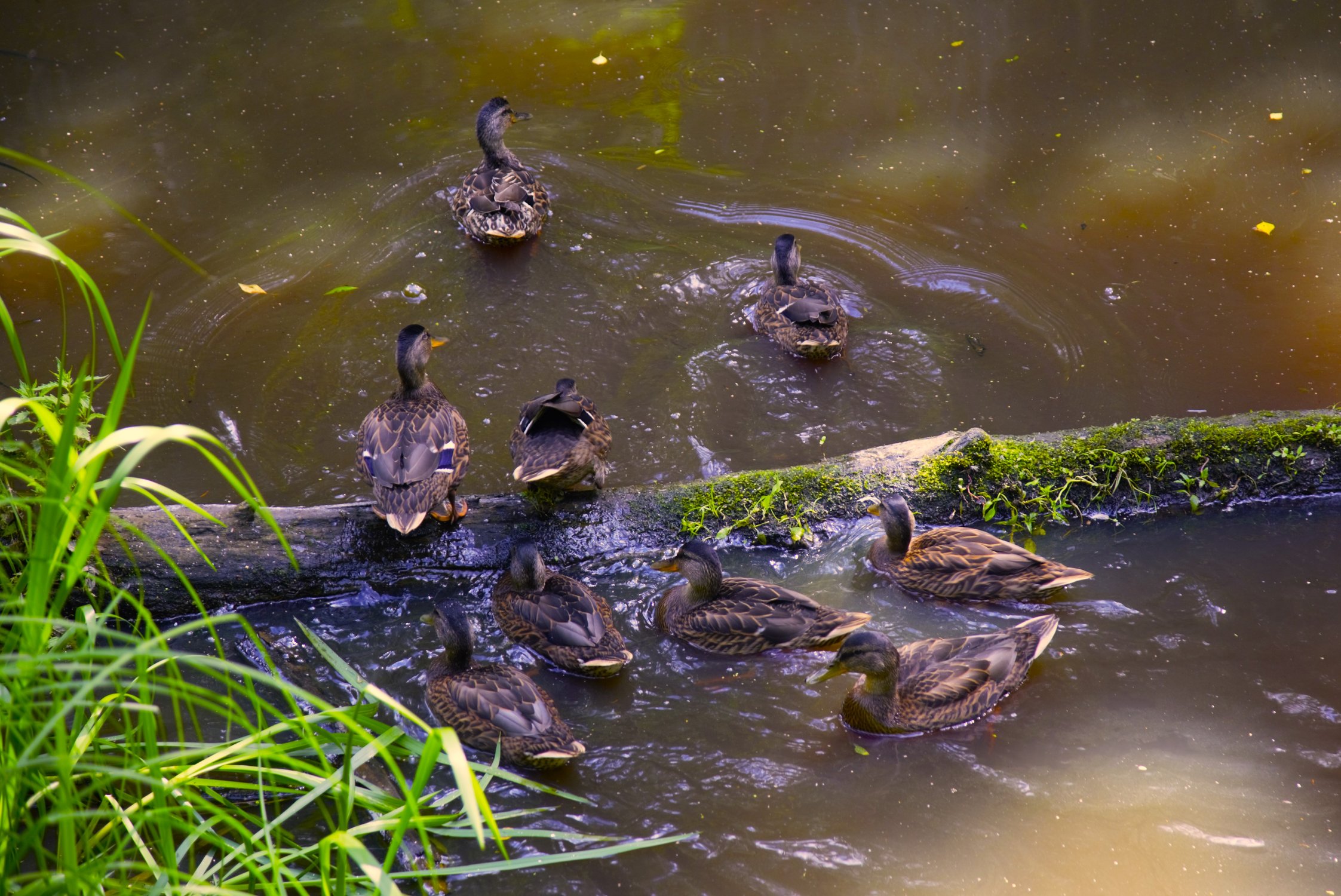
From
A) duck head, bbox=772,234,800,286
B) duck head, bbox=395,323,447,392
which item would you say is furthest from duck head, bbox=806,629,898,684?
duck head, bbox=772,234,800,286

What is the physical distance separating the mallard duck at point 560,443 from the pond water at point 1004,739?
60 centimetres

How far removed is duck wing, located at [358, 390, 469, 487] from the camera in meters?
4.95

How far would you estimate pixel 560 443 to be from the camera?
5.10 metres

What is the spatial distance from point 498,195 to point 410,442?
3.00m

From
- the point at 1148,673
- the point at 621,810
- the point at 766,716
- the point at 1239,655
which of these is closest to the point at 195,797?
the point at 621,810

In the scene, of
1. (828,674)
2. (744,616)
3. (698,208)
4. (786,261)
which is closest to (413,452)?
(744,616)

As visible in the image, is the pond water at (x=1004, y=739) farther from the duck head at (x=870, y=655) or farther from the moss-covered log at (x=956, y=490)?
the duck head at (x=870, y=655)

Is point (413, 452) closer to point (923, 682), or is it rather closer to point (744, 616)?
point (744, 616)

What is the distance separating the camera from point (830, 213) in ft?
25.3

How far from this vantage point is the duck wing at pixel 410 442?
195 inches

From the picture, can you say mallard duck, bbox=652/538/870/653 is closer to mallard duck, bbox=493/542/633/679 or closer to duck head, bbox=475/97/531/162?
mallard duck, bbox=493/542/633/679

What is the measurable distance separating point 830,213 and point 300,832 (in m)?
5.96

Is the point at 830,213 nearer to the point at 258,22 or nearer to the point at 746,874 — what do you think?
the point at 746,874

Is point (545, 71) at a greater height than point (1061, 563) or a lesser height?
greater
